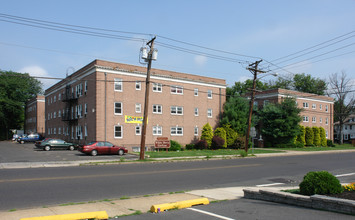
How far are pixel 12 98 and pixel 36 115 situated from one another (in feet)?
42.4

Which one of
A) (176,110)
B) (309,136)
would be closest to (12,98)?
(176,110)

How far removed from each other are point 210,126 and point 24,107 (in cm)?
6227

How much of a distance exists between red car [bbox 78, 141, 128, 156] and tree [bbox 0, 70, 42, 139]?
48.5m

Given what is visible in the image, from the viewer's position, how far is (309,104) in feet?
182

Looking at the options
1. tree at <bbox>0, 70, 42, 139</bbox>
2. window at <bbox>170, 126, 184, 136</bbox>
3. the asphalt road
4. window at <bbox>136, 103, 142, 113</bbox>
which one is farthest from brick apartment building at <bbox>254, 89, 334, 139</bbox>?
tree at <bbox>0, 70, 42, 139</bbox>

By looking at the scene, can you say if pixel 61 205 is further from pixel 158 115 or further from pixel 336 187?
pixel 158 115

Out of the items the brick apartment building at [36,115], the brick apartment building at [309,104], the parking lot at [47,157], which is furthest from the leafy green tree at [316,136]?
the brick apartment building at [36,115]

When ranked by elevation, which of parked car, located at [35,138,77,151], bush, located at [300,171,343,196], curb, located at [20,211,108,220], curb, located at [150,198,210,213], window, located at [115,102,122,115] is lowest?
parked car, located at [35,138,77,151]

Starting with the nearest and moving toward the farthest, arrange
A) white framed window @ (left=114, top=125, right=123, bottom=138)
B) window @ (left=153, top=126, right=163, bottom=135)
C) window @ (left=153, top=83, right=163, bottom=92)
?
white framed window @ (left=114, top=125, right=123, bottom=138), window @ (left=153, top=126, right=163, bottom=135), window @ (left=153, top=83, right=163, bottom=92)

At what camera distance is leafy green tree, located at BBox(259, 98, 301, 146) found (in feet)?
148

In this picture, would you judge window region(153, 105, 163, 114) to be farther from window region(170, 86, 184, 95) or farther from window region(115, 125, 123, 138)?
window region(115, 125, 123, 138)

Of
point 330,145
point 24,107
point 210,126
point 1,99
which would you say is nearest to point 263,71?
point 210,126

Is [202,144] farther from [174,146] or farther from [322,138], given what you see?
[322,138]

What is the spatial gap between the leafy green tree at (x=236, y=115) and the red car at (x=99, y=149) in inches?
746
